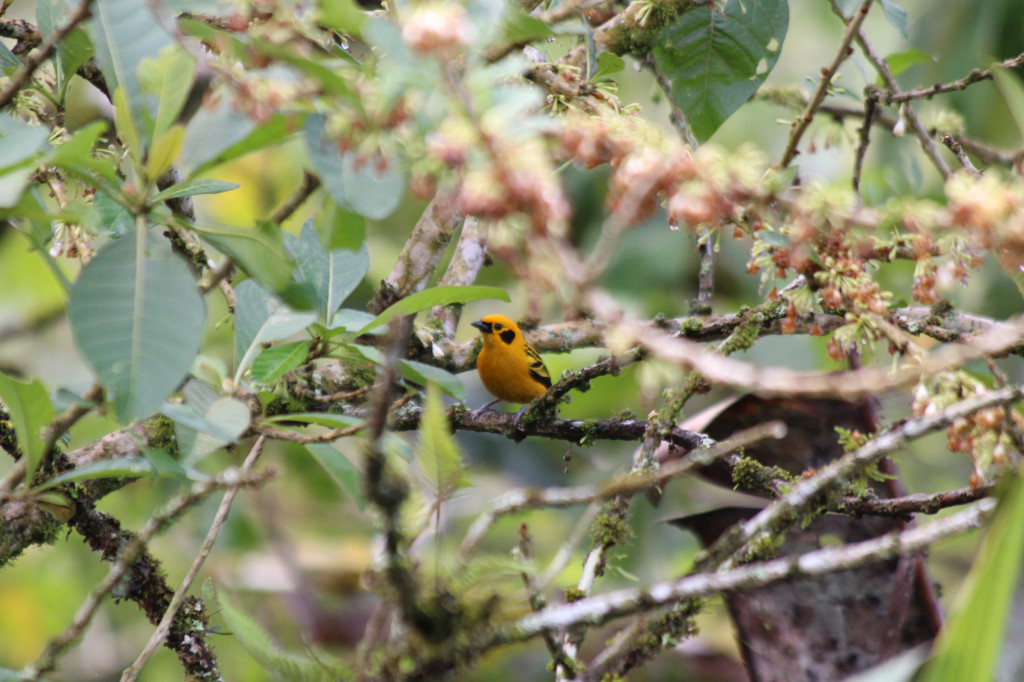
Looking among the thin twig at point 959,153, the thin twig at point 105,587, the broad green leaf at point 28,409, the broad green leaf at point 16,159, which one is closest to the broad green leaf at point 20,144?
the broad green leaf at point 16,159

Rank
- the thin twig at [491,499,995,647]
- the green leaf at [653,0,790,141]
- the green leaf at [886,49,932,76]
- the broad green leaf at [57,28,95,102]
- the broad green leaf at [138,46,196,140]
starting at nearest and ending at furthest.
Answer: the thin twig at [491,499,995,647], the broad green leaf at [138,46,196,140], the broad green leaf at [57,28,95,102], the green leaf at [653,0,790,141], the green leaf at [886,49,932,76]

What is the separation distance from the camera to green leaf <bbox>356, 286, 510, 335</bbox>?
2.04 m

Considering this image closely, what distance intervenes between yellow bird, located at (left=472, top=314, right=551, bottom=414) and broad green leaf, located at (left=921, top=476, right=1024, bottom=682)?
3.35m

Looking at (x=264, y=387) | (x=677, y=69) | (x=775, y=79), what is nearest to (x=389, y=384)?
(x=264, y=387)

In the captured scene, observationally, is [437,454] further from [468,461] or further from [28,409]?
[468,461]

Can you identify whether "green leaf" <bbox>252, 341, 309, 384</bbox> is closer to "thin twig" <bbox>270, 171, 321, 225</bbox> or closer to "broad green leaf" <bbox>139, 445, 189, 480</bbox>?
"broad green leaf" <bbox>139, 445, 189, 480</bbox>

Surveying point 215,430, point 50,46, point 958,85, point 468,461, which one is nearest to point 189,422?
point 215,430

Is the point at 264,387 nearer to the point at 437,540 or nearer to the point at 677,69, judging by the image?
the point at 437,540

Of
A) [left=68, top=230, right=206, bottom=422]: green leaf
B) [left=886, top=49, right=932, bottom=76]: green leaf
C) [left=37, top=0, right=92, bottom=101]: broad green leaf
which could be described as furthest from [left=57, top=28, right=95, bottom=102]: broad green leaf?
[left=886, top=49, right=932, bottom=76]: green leaf

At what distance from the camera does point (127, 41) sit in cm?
172

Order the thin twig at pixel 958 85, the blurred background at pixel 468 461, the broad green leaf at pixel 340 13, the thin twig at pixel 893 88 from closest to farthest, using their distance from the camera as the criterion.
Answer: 1. the broad green leaf at pixel 340 13
2. the thin twig at pixel 958 85
3. the thin twig at pixel 893 88
4. the blurred background at pixel 468 461

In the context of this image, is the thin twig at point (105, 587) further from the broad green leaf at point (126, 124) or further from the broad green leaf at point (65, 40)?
the broad green leaf at point (65, 40)

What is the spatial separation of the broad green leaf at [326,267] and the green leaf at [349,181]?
0.71 m

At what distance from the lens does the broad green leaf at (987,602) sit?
1062 mm
